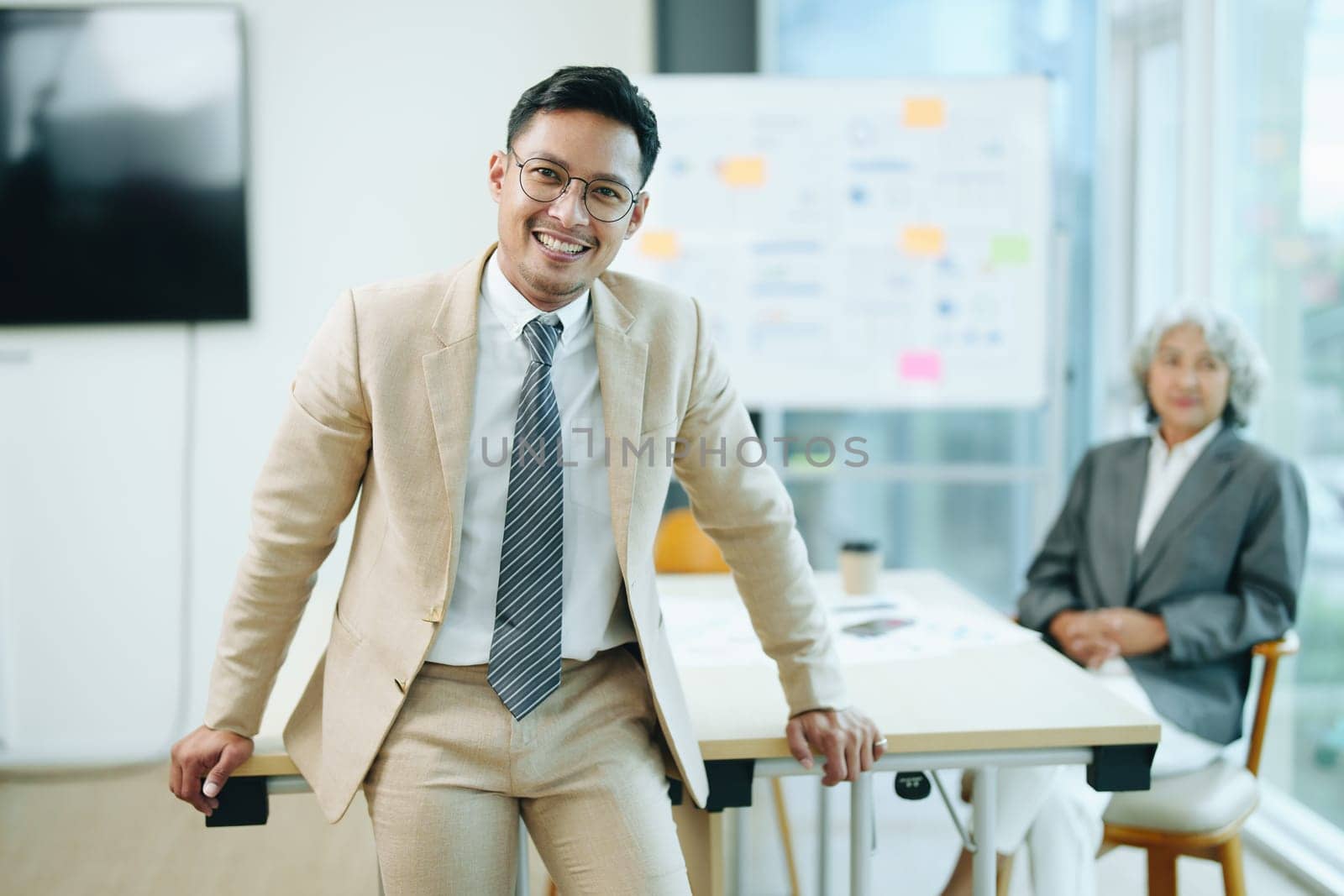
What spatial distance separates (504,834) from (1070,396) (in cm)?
277

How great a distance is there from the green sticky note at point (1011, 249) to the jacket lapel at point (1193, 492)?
1064 mm

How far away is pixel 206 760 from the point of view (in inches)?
52.0

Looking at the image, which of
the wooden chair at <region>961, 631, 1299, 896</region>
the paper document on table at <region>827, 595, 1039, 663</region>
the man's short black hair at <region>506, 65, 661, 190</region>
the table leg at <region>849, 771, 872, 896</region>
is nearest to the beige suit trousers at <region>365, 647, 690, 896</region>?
the table leg at <region>849, 771, 872, 896</region>

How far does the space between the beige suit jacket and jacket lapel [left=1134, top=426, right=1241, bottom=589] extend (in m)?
1.18

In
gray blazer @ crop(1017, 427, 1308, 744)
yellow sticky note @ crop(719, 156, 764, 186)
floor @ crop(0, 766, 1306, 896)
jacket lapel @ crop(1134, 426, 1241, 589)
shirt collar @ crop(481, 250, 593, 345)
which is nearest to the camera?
shirt collar @ crop(481, 250, 593, 345)

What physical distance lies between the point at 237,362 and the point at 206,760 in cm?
233

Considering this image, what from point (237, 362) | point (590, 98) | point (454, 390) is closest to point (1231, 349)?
point (590, 98)

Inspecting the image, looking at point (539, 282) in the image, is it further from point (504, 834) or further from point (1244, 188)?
point (1244, 188)

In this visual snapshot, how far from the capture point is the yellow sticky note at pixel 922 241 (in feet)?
10.7

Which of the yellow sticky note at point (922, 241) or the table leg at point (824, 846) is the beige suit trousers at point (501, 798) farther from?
the yellow sticky note at point (922, 241)

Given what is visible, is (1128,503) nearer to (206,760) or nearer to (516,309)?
(516,309)

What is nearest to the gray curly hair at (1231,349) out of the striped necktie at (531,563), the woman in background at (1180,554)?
the woman in background at (1180,554)

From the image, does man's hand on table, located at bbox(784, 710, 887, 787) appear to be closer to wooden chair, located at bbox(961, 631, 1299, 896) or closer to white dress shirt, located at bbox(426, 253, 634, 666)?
white dress shirt, located at bbox(426, 253, 634, 666)

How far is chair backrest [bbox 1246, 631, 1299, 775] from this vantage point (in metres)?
2.00
